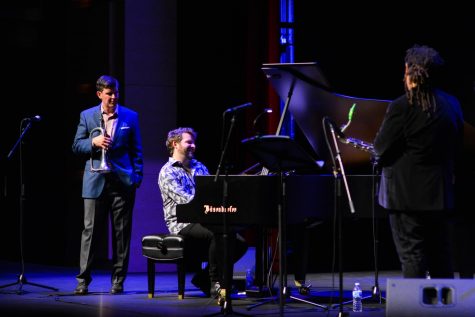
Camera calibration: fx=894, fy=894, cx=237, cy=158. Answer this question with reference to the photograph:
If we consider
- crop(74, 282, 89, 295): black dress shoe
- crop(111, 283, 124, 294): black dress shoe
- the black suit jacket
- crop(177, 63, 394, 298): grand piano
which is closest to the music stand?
crop(177, 63, 394, 298): grand piano

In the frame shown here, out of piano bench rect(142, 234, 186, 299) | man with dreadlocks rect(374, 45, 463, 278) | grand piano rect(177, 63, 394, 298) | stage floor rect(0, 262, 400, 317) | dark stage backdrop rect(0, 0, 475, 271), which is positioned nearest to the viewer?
man with dreadlocks rect(374, 45, 463, 278)

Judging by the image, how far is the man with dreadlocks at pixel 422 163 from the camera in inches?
190

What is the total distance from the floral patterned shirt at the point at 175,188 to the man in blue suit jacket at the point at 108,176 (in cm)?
33

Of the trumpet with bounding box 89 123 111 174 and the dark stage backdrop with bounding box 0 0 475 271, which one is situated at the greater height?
the dark stage backdrop with bounding box 0 0 475 271

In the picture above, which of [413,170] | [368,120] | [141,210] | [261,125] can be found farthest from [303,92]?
[141,210]

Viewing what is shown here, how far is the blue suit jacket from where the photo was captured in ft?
24.1

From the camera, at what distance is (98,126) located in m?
7.41

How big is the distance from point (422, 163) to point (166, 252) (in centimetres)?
291

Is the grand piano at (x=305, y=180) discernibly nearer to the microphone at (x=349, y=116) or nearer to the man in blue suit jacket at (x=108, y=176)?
the microphone at (x=349, y=116)

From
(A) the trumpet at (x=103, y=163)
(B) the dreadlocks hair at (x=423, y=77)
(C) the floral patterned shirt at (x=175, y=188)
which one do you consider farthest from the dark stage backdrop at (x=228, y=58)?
(B) the dreadlocks hair at (x=423, y=77)

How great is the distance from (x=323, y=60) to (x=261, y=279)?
2870mm

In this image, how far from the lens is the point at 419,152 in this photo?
15.9ft

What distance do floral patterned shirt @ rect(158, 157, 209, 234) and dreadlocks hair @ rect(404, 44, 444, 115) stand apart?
110 inches

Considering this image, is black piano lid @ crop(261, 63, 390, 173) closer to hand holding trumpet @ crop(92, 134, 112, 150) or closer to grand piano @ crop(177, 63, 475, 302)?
grand piano @ crop(177, 63, 475, 302)
